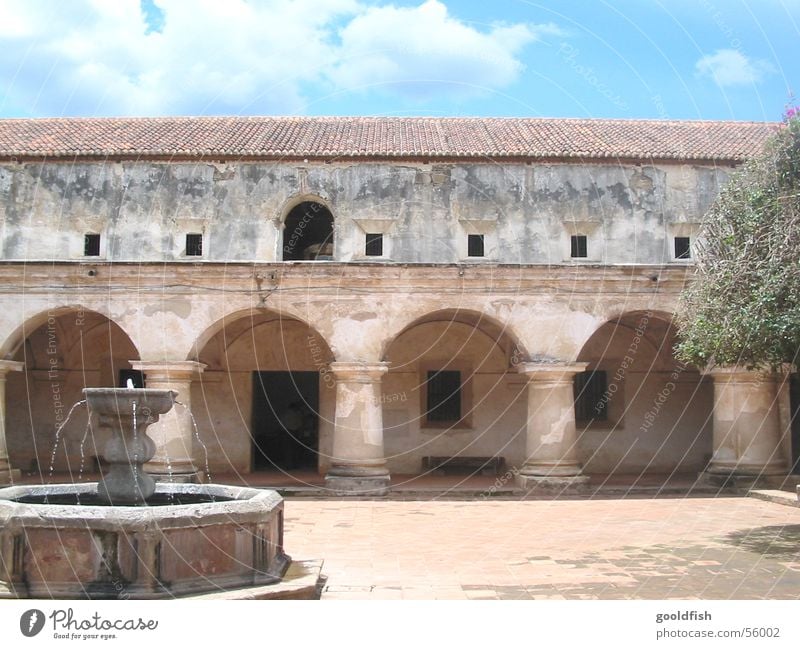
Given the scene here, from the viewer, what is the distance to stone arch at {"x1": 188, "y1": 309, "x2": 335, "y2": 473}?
21375mm

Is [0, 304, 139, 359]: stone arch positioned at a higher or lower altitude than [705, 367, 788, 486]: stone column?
higher

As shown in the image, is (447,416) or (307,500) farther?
(447,416)

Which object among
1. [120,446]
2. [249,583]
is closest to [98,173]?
[120,446]

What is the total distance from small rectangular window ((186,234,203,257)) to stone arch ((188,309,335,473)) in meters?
1.89

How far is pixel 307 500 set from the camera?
55.1 feet

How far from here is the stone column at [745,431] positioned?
58.2 ft

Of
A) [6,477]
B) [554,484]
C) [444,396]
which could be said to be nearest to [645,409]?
[444,396]

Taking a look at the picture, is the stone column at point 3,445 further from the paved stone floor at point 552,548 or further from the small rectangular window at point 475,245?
the small rectangular window at point 475,245

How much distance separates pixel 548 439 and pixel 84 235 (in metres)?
11.7

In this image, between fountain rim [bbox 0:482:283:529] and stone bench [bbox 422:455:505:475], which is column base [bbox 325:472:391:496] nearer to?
stone bench [bbox 422:455:505:475]

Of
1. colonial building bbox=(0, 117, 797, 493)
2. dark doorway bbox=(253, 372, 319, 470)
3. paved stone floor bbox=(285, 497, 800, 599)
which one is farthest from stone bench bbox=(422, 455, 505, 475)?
paved stone floor bbox=(285, 497, 800, 599)

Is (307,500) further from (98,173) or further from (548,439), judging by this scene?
(98,173)

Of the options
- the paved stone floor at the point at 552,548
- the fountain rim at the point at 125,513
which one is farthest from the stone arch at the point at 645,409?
the fountain rim at the point at 125,513

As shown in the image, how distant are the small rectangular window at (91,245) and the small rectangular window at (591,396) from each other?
12145mm
